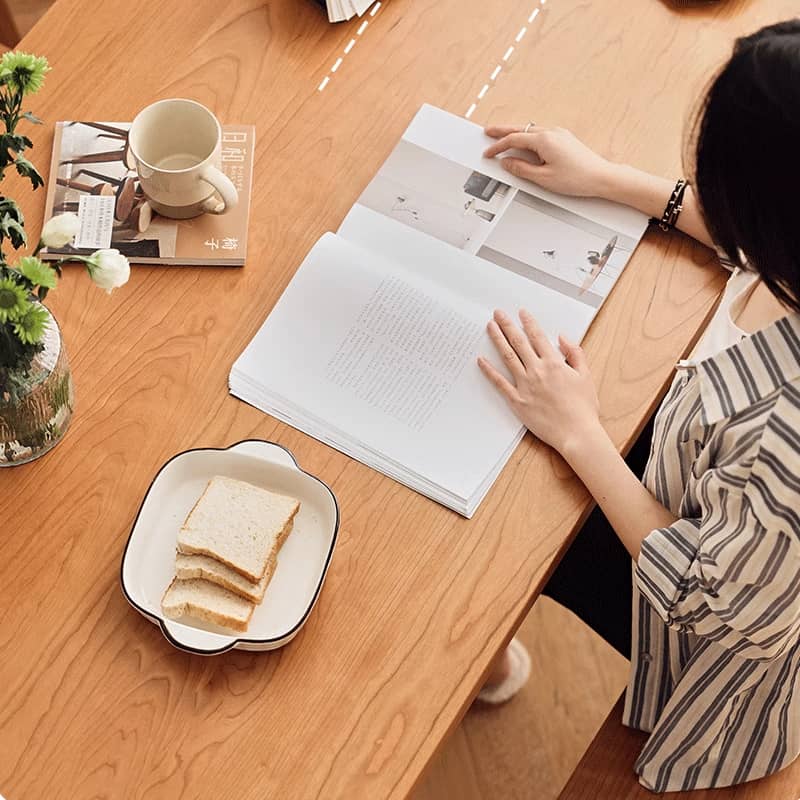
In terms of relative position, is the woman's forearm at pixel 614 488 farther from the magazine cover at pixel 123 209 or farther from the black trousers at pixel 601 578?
the magazine cover at pixel 123 209

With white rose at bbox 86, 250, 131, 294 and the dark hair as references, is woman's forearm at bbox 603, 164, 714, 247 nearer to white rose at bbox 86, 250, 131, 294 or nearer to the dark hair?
the dark hair

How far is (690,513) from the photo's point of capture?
1027 mm

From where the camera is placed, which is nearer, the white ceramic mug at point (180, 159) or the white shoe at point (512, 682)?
the white ceramic mug at point (180, 159)

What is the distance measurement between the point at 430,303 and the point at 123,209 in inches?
13.9

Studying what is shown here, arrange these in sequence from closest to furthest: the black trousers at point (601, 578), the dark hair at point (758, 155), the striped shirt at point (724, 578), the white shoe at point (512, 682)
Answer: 1. the dark hair at point (758, 155)
2. the striped shirt at point (724, 578)
3. the black trousers at point (601, 578)
4. the white shoe at point (512, 682)

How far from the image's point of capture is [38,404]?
98cm

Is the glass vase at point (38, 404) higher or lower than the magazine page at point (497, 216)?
lower

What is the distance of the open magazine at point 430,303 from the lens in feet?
3.49

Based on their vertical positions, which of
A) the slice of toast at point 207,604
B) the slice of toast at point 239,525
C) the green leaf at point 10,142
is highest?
the green leaf at point 10,142

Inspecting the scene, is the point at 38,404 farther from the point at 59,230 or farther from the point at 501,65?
the point at 501,65

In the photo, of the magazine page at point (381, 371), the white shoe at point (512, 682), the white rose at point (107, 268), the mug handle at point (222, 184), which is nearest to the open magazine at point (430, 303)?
the magazine page at point (381, 371)

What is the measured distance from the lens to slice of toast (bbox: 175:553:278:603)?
963 millimetres

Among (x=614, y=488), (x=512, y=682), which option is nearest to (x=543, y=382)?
(x=614, y=488)

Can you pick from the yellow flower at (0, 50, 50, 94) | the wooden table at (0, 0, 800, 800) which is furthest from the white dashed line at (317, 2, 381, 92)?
the yellow flower at (0, 50, 50, 94)
